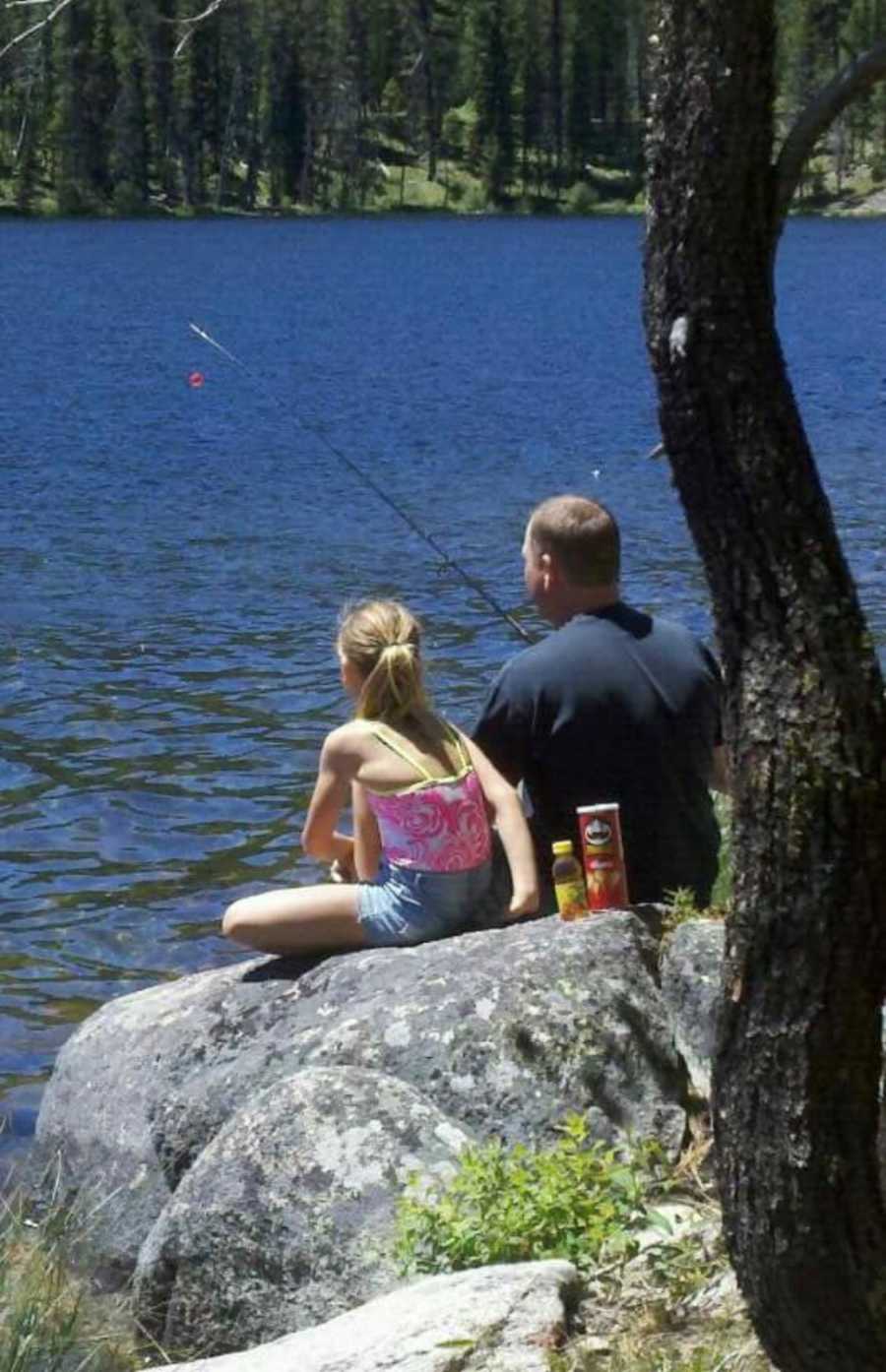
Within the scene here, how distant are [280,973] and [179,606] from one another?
9.64 m

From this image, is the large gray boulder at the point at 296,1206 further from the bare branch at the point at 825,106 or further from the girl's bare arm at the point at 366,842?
the bare branch at the point at 825,106

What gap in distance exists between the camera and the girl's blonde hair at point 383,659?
5297 millimetres

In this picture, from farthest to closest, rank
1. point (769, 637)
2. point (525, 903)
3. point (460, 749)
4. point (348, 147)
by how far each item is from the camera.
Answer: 1. point (348, 147)
2. point (460, 749)
3. point (525, 903)
4. point (769, 637)

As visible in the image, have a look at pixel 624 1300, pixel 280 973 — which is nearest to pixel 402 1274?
pixel 624 1300

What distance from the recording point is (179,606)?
1481 centimetres

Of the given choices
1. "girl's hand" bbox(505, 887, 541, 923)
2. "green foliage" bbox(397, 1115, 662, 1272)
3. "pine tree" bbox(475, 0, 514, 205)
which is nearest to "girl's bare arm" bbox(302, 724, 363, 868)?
"girl's hand" bbox(505, 887, 541, 923)

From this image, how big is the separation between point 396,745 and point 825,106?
286 centimetres

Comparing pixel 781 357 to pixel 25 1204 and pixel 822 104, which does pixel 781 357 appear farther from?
pixel 25 1204

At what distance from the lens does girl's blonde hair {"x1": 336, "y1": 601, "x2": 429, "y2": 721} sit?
17.4ft

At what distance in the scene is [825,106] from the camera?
265 cm

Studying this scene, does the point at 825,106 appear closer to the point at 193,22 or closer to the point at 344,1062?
the point at 193,22

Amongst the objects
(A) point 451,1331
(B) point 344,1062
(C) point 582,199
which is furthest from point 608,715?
(C) point 582,199

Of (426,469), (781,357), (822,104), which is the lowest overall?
(426,469)

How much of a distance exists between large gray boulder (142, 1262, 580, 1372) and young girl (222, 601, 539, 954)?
5.15 feet
